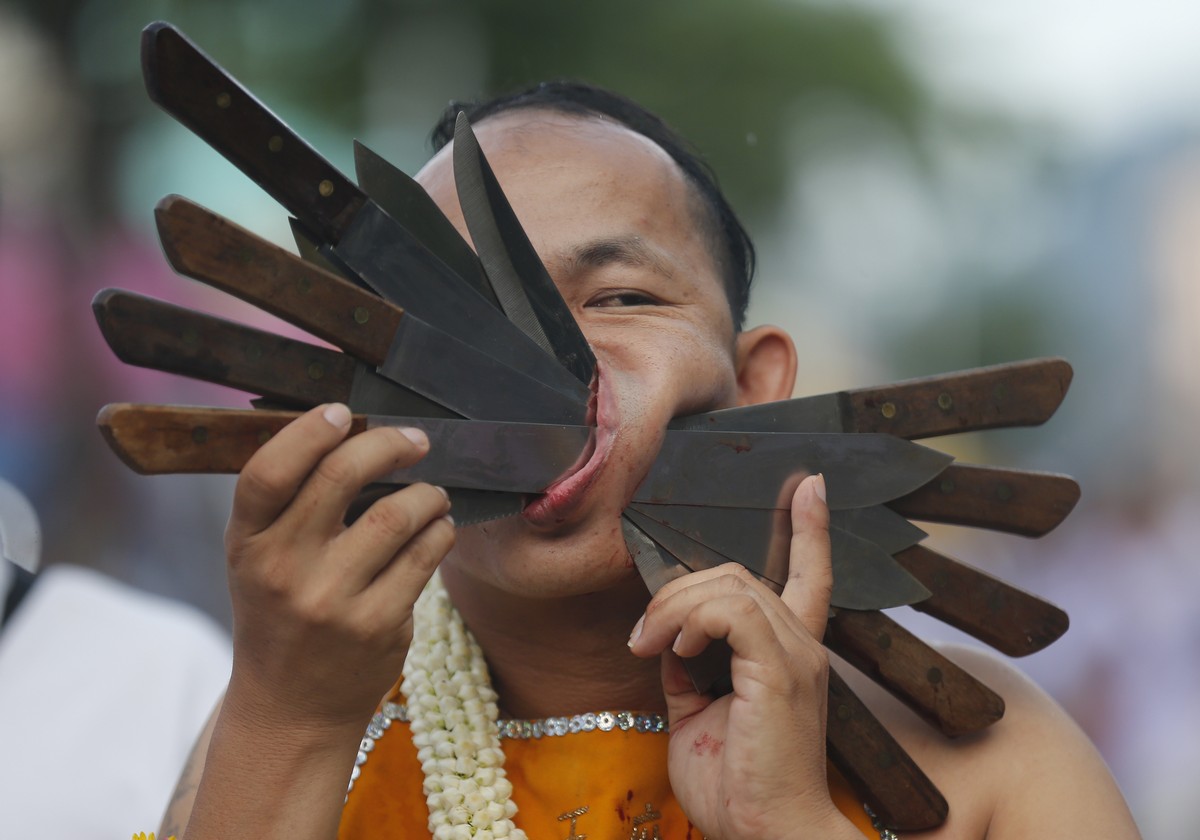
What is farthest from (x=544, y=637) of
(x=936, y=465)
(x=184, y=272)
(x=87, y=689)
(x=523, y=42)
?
(x=523, y=42)

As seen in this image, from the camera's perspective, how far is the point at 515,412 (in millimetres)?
1225

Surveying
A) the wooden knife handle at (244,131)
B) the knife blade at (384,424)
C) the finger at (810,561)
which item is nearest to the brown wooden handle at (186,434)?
the knife blade at (384,424)

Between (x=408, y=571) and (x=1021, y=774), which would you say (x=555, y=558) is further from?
(x=1021, y=774)

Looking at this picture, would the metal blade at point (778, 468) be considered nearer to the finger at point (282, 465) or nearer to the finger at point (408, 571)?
the finger at point (408, 571)

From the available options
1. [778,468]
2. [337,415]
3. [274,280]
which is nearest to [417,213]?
[274,280]

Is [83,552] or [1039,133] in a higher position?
[1039,133]

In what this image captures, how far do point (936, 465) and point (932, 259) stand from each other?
512 cm

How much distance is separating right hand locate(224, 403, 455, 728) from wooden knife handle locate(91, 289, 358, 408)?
0.37 feet

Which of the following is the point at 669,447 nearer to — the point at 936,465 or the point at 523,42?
the point at 936,465

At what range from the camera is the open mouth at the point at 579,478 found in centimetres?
124

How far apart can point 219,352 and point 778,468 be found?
65 cm

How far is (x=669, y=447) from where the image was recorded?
1.31m

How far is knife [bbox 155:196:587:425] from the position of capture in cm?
107

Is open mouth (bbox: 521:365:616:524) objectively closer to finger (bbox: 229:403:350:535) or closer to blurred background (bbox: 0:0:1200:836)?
finger (bbox: 229:403:350:535)
